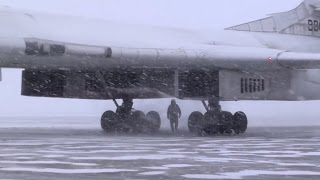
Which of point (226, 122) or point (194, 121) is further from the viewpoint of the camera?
point (194, 121)

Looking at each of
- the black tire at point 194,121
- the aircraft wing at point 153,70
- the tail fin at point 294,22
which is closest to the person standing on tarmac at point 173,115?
the black tire at point 194,121

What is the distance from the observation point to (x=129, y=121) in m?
19.0

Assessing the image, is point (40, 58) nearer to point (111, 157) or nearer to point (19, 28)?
point (19, 28)

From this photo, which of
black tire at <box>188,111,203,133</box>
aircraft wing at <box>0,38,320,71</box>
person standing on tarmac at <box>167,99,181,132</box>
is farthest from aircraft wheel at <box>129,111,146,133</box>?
aircraft wing at <box>0,38,320,71</box>

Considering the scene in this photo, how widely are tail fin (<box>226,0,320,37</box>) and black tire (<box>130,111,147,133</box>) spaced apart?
13.4 ft

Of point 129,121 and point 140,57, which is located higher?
point 140,57

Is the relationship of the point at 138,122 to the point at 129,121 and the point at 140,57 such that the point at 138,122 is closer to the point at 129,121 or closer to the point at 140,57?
the point at 129,121

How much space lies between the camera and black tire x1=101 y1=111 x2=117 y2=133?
1952 centimetres

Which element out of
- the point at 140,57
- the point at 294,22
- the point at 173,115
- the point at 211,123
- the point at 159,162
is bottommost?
the point at 159,162

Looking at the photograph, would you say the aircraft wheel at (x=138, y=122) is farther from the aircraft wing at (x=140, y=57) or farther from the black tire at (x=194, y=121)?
the aircraft wing at (x=140, y=57)

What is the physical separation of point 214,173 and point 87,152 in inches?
128

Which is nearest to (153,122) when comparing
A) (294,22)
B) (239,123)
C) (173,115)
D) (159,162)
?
(173,115)

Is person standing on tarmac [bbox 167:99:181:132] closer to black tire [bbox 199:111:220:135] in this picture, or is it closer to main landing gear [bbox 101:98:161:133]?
main landing gear [bbox 101:98:161:133]

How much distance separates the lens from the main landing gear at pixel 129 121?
1883 centimetres
